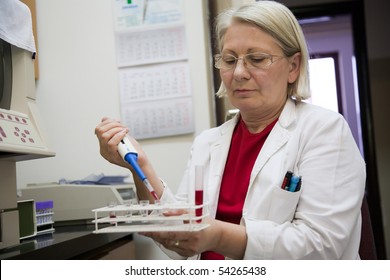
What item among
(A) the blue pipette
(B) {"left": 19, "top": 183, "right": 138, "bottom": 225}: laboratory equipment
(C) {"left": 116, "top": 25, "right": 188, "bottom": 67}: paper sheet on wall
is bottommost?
(B) {"left": 19, "top": 183, "right": 138, "bottom": 225}: laboratory equipment

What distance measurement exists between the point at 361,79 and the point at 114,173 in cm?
155

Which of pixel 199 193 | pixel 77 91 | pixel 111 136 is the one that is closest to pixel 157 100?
pixel 77 91

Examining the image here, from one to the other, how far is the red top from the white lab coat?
2 centimetres

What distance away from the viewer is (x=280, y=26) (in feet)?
2.63

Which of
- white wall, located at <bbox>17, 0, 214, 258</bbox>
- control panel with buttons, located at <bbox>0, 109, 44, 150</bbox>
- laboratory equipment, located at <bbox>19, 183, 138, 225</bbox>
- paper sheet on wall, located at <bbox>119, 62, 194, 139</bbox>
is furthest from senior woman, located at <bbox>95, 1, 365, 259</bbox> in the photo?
white wall, located at <bbox>17, 0, 214, 258</bbox>

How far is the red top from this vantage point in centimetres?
81

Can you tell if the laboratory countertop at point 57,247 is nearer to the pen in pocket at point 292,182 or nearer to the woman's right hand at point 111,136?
the woman's right hand at point 111,136

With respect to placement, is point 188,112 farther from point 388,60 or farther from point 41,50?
point 388,60

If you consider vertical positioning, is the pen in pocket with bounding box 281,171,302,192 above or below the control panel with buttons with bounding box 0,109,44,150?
below

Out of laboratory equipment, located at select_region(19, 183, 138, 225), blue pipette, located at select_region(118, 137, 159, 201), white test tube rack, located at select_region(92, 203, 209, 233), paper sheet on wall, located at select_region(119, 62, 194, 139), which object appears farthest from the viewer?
paper sheet on wall, located at select_region(119, 62, 194, 139)

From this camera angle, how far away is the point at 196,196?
1.84 ft

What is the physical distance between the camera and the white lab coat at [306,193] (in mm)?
685

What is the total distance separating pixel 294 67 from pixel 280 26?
0.33 ft

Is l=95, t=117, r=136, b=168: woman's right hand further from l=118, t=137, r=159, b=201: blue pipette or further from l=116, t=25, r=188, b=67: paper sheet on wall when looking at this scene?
l=116, t=25, r=188, b=67: paper sheet on wall
